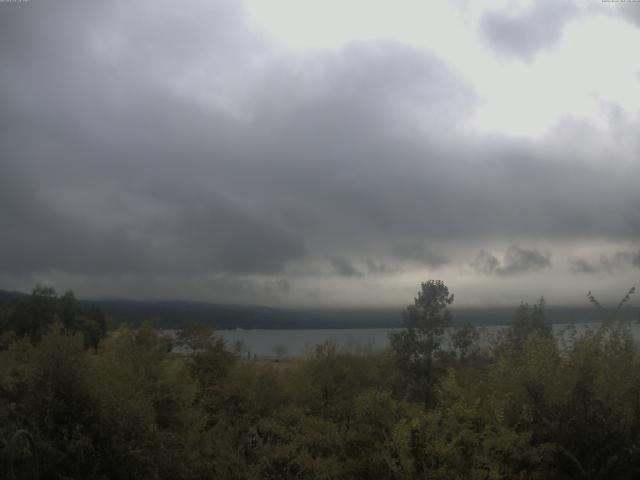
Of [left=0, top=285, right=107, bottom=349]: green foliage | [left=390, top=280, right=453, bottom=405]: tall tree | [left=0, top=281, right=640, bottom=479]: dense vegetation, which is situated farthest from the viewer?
[left=0, top=285, right=107, bottom=349]: green foliage

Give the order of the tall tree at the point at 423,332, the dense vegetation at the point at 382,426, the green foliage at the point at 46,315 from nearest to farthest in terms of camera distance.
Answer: the dense vegetation at the point at 382,426
the tall tree at the point at 423,332
the green foliage at the point at 46,315

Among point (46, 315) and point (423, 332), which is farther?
point (46, 315)

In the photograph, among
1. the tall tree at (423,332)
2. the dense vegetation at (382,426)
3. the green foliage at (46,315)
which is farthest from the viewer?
the green foliage at (46,315)

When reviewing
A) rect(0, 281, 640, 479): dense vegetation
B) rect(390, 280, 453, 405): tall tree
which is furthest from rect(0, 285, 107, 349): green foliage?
rect(0, 281, 640, 479): dense vegetation

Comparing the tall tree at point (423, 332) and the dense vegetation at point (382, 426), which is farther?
the tall tree at point (423, 332)

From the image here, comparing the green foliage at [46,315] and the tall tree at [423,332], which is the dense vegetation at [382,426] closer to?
the tall tree at [423,332]

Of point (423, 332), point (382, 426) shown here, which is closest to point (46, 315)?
point (423, 332)

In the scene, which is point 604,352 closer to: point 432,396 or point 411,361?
point 432,396

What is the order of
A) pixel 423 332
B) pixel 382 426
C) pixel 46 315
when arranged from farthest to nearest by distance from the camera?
1. pixel 46 315
2. pixel 423 332
3. pixel 382 426

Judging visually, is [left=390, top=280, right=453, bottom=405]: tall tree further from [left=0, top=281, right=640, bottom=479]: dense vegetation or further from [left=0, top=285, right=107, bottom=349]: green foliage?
[left=0, top=285, right=107, bottom=349]: green foliage

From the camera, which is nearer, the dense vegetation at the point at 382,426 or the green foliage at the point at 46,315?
the dense vegetation at the point at 382,426

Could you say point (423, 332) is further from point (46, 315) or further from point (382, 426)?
point (46, 315)

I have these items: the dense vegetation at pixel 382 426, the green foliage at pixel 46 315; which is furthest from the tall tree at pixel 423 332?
the green foliage at pixel 46 315

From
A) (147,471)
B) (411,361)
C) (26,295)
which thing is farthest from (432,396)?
(26,295)
